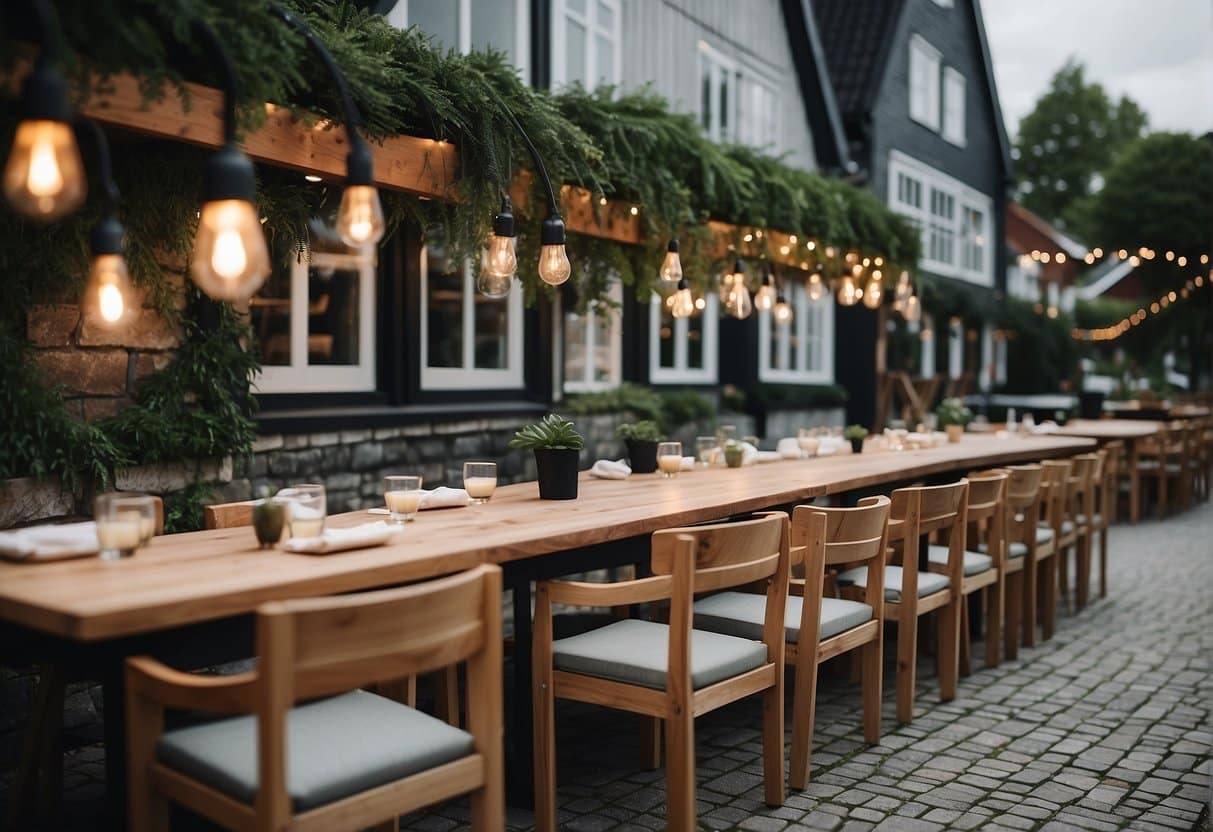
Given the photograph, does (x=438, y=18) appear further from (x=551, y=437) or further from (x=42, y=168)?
(x=42, y=168)

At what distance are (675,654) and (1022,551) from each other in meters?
3.54

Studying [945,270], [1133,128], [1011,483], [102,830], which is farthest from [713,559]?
[1133,128]

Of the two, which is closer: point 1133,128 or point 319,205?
point 319,205

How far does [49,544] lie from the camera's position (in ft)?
9.91

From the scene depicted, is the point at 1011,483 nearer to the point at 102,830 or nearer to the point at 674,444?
the point at 674,444

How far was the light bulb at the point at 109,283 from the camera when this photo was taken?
2.98 metres

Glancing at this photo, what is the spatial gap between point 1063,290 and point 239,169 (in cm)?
3408

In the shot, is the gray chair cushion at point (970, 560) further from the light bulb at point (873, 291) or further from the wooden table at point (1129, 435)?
the wooden table at point (1129, 435)

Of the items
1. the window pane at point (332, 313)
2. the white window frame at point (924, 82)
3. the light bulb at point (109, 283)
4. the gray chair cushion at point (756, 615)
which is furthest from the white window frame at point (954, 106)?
the light bulb at point (109, 283)

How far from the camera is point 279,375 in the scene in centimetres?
666

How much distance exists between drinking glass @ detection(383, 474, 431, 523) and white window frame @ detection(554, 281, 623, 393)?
5252mm

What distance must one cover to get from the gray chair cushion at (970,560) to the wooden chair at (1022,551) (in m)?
0.30

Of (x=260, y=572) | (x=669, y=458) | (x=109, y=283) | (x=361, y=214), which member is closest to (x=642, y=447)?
(x=669, y=458)

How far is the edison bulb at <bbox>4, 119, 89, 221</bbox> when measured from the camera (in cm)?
258
